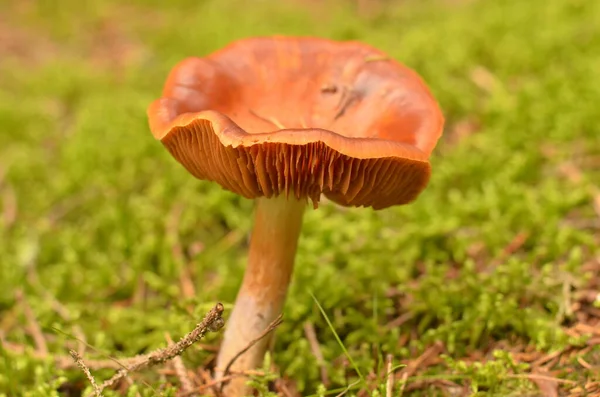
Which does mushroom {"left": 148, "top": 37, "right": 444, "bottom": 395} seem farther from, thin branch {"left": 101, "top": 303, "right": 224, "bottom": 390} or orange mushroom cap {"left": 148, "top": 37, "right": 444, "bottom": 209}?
thin branch {"left": 101, "top": 303, "right": 224, "bottom": 390}

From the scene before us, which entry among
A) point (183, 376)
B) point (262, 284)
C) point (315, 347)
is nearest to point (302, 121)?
point (262, 284)

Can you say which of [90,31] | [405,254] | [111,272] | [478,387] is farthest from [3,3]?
[478,387]

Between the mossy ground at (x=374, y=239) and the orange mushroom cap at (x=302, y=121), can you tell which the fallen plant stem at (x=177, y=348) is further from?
the orange mushroom cap at (x=302, y=121)

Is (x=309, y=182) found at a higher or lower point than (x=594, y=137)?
lower

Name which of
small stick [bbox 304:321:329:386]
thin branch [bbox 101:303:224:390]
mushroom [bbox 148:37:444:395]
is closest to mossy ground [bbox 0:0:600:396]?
small stick [bbox 304:321:329:386]

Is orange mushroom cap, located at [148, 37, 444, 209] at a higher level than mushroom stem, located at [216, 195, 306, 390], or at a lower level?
higher

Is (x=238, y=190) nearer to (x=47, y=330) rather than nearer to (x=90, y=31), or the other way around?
(x=47, y=330)

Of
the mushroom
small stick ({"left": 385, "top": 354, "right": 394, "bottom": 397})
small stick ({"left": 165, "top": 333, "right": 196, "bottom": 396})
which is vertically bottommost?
small stick ({"left": 165, "top": 333, "right": 196, "bottom": 396})
